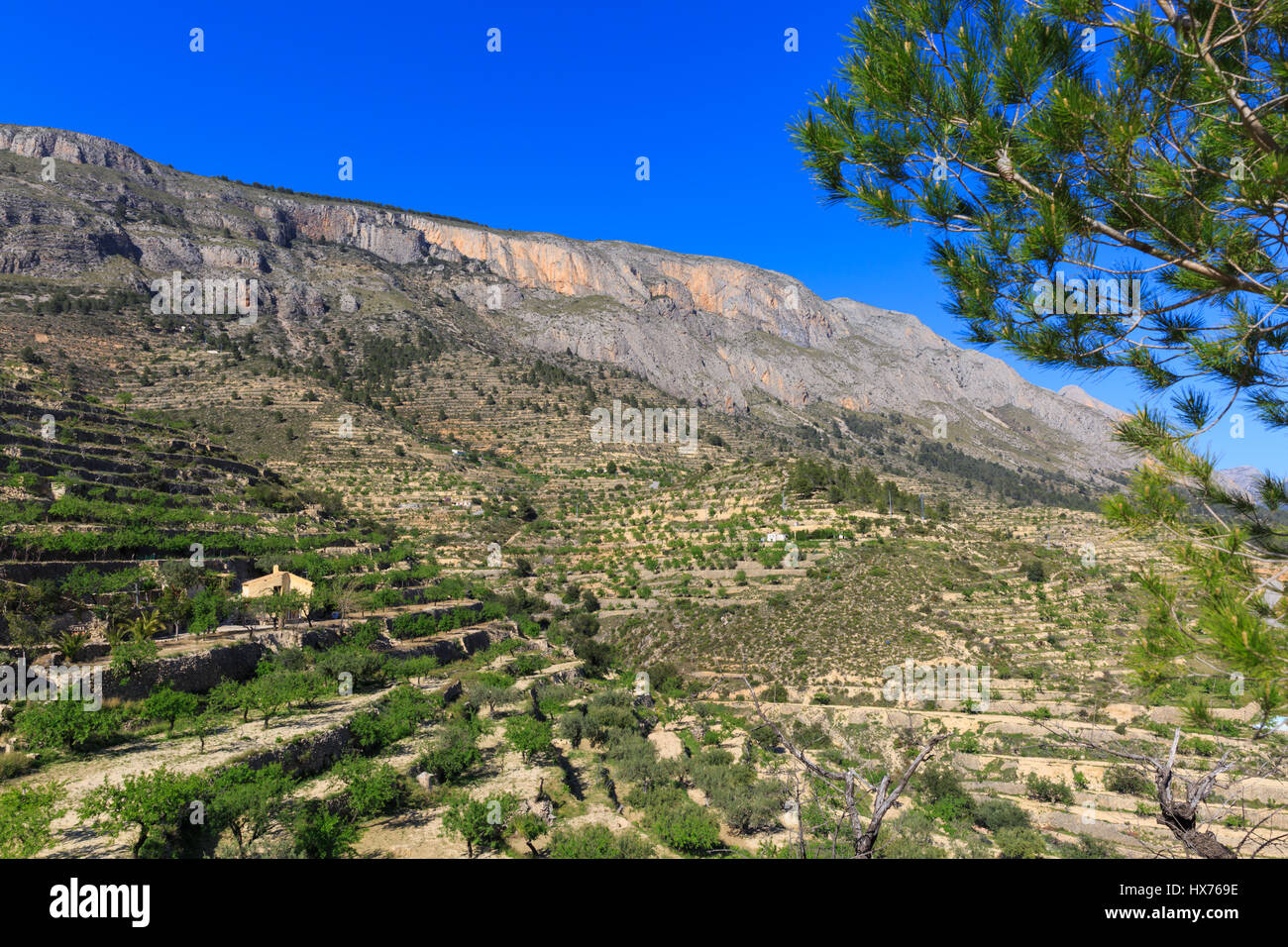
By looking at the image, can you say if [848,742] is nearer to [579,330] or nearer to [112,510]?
[112,510]

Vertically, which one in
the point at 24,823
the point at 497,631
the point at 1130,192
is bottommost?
the point at 497,631

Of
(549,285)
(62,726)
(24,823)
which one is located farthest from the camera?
(549,285)

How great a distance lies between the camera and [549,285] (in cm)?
13188

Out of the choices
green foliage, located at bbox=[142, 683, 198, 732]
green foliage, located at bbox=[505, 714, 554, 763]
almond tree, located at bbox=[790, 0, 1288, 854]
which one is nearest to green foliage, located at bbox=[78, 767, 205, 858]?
green foliage, located at bbox=[142, 683, 198, 732]

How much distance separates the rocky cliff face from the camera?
2977 inches

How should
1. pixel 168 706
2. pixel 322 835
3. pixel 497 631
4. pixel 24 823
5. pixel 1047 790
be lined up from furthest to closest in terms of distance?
pixel 497 631, pixel 1047 790, pixel 168 706, pixel 24 823, pixel 322 835

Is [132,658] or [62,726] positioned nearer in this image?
[62,726]

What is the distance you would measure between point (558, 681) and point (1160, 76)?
20899mm

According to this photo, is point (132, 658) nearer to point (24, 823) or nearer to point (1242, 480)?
point (24, 823)

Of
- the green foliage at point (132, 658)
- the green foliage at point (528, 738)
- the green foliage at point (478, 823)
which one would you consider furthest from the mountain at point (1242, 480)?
the green foliage at point (132, 658)

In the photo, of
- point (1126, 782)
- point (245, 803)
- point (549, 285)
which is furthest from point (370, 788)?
point (549, 285)

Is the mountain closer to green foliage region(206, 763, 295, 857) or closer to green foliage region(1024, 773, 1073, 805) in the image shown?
green foliage region(206, 763, 295, 857)

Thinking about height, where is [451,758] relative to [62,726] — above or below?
below
